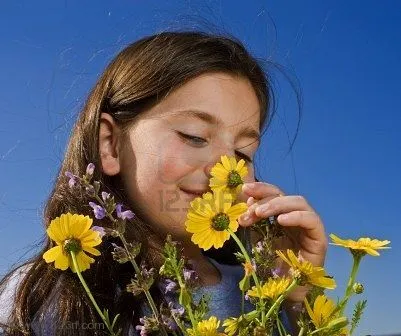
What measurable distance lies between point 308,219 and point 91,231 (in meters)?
0.56

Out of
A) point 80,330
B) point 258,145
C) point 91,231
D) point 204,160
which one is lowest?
point 80,330

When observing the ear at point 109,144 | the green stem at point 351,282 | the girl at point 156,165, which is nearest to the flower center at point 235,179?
the girl at point 156,165

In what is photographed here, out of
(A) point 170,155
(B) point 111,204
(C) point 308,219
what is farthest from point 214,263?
(B) point 111,204

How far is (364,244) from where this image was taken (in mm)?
915

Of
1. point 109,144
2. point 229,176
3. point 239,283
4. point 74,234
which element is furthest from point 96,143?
point 239,283

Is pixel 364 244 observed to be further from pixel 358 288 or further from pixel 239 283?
pixel 239 283

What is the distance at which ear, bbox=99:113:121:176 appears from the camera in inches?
64.7

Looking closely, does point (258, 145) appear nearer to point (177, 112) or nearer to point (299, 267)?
point (177, 112)

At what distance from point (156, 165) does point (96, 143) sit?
0.87 ft

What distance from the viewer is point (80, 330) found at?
1.28 metres

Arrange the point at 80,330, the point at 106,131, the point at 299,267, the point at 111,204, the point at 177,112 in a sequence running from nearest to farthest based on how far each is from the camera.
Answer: the point at 299,267
the point at 111,204
the point at 80,330
the point at 177,112
the point at 106,131

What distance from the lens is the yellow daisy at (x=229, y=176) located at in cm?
104

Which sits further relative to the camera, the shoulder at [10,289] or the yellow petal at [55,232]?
the shoulder at [10,289]

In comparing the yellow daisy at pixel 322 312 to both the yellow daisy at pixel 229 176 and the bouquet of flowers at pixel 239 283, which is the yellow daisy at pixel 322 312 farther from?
the yellow daisy at pixel 229 176
